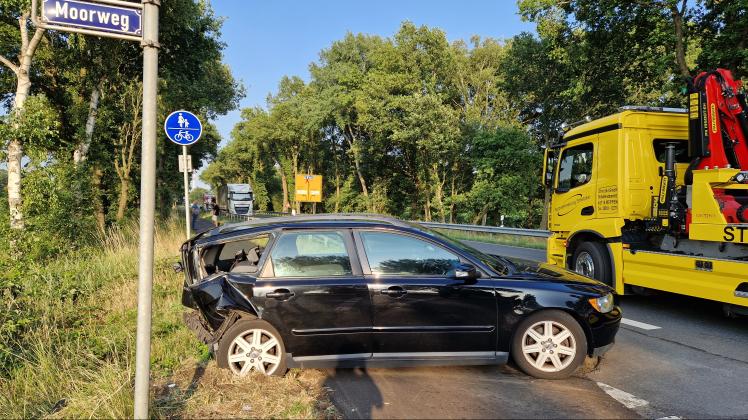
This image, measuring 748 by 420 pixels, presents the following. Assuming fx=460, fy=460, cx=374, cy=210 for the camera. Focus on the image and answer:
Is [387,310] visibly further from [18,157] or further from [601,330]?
[18,157]

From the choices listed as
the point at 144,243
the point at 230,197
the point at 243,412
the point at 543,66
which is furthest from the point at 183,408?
the point at 230,197

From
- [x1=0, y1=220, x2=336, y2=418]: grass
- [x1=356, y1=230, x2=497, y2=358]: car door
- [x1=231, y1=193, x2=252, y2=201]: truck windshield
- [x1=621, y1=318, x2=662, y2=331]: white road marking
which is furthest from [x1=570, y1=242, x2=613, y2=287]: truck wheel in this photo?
[x1=231, y1=193, x2=252, y2=201]: truck windshield

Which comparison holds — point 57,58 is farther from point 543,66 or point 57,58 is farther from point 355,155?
point 355,155

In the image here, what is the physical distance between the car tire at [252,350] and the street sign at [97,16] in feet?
8.36

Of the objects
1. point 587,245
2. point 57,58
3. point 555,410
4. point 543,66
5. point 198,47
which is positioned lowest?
point 555,410

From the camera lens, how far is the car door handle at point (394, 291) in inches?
162

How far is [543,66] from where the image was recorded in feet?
79.5

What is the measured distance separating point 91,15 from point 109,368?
284 cm

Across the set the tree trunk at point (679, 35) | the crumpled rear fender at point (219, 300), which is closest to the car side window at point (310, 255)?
the crumpled rear fender at point (219, 300)

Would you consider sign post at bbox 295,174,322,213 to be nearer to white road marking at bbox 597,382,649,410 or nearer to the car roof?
the car roof

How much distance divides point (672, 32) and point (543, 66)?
36.1ft

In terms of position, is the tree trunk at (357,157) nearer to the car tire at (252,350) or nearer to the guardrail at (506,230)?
the guardrail at (506,230)

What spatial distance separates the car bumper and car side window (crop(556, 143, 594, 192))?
3.94 metres

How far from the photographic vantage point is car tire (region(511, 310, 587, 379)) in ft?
13.6
